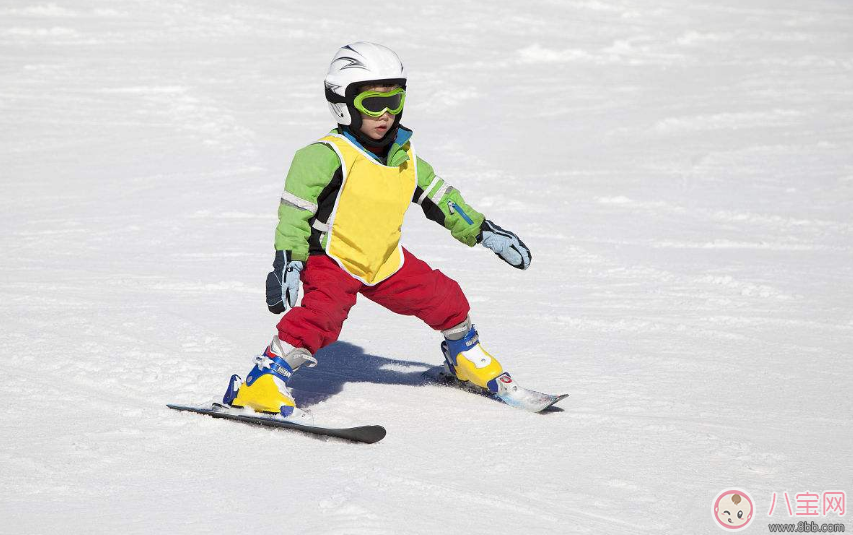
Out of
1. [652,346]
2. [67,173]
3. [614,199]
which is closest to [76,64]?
[67,173]

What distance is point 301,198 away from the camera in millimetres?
4152

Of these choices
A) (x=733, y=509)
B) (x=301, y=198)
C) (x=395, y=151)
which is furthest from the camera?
(x=395, y=151)

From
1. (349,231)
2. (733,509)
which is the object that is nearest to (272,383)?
(349,231)

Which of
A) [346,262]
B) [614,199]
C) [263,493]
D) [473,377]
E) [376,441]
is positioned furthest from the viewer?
[614,199]

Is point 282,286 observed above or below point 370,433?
→ above

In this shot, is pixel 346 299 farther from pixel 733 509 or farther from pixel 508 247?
pixel 733 509

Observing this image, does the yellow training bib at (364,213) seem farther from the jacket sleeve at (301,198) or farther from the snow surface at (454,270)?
the snow surface at (454,270)

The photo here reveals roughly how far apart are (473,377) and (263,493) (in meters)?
1.55

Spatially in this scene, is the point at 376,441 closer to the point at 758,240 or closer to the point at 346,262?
the point at 346,262

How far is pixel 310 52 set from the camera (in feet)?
49.9

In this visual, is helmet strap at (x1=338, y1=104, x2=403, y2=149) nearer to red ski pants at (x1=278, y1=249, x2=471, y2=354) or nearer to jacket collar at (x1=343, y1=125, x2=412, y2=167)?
jacket collar at (x1=343, y1=125, x2=412, y2=167)

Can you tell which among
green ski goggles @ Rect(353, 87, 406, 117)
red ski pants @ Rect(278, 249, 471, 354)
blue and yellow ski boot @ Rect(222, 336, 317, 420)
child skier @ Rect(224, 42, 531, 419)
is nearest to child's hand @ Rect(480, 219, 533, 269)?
child skier @ Rect(224, 42, 531, 419)

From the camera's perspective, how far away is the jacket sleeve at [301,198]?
4129 millimetres

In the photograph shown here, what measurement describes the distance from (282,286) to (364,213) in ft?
1.88
